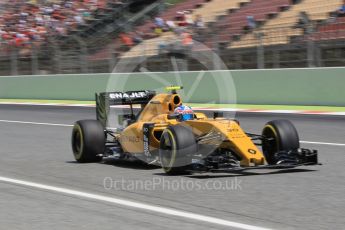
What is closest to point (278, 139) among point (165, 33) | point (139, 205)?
point (139, 205)

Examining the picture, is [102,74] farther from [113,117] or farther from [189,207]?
[189,207]

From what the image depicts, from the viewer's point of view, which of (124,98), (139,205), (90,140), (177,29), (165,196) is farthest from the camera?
(177,29)

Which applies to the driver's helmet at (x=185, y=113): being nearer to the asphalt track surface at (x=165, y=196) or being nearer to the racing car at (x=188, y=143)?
the racing car at (x=188, y=143)

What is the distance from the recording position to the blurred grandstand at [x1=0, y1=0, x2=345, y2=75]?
60.3 feet

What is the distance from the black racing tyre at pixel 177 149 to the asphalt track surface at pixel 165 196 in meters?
0.17

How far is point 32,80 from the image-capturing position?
27.5m

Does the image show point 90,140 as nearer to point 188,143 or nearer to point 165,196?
point 188,143

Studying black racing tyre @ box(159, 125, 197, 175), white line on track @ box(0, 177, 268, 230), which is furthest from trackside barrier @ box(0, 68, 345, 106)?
white line on track @ box(0, 177, 268, 230)

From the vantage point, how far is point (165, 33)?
79.4 ft

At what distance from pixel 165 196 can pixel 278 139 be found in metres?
2.08

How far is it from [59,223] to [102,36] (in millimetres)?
23108

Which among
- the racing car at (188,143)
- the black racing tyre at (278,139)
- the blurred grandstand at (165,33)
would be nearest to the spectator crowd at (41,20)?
the blurred grandstand at (165,33)

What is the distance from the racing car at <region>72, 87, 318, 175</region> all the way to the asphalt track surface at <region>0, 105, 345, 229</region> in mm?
154

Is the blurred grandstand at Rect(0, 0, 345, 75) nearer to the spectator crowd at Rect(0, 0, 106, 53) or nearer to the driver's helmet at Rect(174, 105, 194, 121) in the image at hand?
the spectator crowd at Rect(0, 0, 106, 53)
